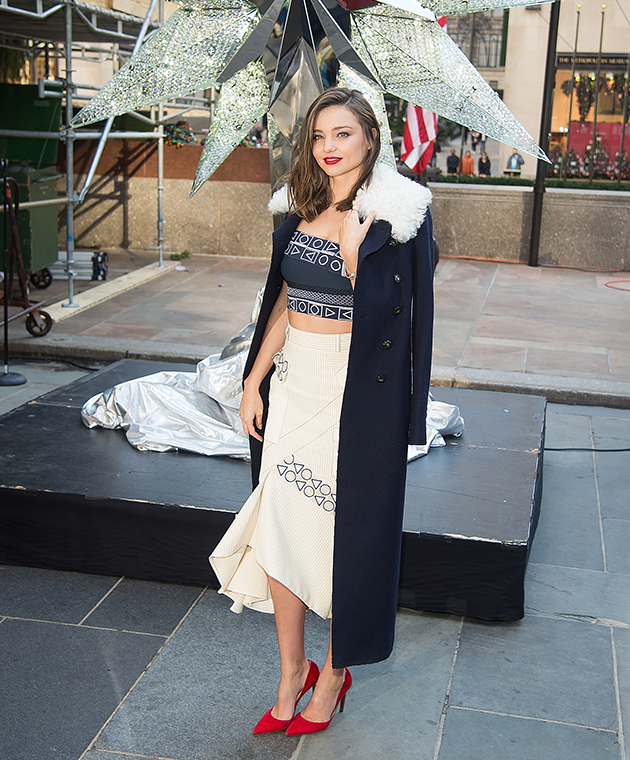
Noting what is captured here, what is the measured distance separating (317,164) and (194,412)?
2.18 meters

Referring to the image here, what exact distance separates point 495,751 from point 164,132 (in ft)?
34.4

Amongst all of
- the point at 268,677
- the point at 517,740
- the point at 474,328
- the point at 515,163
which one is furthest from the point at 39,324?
the point at 515,163

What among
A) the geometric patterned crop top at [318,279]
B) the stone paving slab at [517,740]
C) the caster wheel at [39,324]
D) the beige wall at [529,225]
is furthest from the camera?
the beige wall at [529,225]

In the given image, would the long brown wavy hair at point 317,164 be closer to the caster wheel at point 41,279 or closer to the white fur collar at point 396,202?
the white fur collar at point 396,202

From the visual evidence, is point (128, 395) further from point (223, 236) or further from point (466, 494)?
point (223, 236)

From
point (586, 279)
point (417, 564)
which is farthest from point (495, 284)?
point (417, 564)

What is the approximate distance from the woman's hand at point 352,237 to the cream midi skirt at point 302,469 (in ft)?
0.79

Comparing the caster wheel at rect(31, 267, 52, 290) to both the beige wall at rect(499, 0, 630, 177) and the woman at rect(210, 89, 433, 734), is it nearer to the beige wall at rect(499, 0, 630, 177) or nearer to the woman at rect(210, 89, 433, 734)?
the woman at rect(210, 89, 433, 734)

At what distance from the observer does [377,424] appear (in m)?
2.55

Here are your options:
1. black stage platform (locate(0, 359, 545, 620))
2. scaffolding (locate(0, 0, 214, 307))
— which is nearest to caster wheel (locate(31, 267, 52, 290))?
scaffolding (locate(0, 0, 214, 307))

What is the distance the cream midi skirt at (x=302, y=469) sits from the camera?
261 cm

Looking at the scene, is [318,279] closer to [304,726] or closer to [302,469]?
[302,469]

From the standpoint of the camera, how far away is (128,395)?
4.59m

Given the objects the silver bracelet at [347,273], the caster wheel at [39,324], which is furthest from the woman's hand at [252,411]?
the caster wheel at [39,324]
